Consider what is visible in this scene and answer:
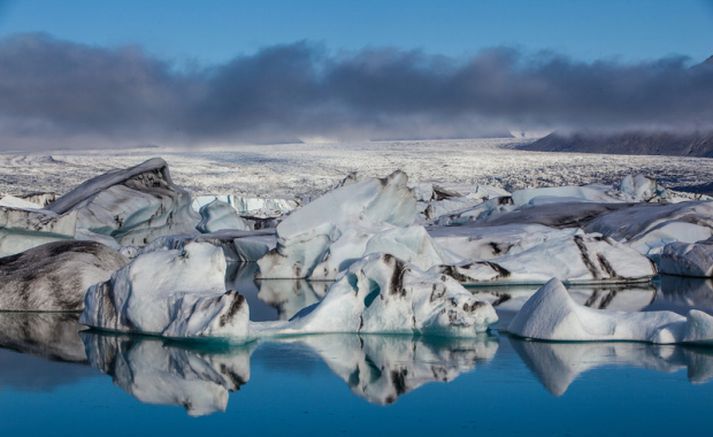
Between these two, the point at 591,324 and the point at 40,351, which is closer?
the point at 40,351

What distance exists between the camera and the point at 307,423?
4.54m

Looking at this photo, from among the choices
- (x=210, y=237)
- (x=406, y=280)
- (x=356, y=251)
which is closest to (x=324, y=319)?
(x=406, y=280)

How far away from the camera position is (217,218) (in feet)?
65.4

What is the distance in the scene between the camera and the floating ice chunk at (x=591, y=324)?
6500 millimetres

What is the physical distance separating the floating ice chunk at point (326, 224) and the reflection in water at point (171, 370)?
5.75 m

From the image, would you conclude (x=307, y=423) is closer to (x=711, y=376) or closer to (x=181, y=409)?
(x=181, y=409)

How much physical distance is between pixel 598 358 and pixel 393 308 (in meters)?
1.61

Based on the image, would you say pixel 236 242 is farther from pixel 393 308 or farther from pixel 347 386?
pixel 347 386

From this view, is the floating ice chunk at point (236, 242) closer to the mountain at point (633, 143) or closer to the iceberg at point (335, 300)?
the iceberg at point (335, 300)

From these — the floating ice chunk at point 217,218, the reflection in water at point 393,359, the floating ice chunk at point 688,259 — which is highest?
the reflection in water at point 393,359

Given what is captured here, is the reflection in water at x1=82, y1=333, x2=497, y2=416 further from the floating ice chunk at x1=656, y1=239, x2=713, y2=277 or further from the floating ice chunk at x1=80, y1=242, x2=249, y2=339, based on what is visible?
the floating ice chunk at x1=656, y1=239, x2=713, y2=277

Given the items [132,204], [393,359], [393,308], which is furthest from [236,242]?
[393,359]

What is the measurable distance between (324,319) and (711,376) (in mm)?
2744

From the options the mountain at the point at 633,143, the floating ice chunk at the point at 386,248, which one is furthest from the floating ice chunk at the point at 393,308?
the mountain at the point at 633,143
